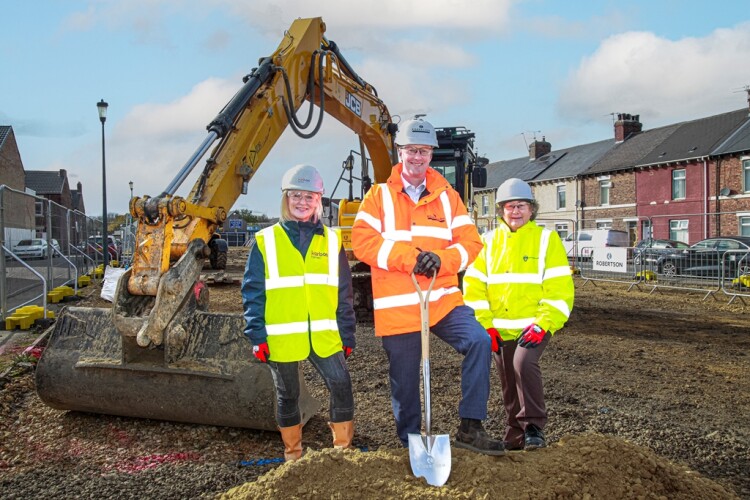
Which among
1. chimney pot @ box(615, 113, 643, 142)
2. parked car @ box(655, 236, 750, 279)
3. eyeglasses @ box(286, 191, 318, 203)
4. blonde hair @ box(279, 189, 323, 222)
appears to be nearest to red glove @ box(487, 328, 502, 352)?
blonde hair @ box(279, 189, 323, 222)

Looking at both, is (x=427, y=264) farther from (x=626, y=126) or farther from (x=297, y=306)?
(x=626, y=126)

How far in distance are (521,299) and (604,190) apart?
34.5m

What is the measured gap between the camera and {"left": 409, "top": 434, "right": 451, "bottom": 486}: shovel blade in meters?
3.18

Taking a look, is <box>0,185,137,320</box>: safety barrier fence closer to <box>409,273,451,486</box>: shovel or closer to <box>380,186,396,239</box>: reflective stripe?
<box>380,186,396,239</box>: reflective stripe

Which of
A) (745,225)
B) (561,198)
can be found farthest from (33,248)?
(561,198)

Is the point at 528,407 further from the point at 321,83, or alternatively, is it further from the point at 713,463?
the point at 321,83

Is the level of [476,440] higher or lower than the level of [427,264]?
lower

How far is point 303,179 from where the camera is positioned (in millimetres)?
3961

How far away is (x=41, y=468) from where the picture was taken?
4164mm

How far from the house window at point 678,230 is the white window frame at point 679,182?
2028 millimetres

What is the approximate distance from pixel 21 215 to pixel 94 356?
6.91 meters

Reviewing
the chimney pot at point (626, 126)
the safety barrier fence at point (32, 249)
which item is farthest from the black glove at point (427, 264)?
the chimney pot at point (626, 126)

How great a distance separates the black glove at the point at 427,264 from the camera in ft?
11.8

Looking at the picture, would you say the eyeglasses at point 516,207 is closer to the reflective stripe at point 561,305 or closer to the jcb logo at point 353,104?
the reflective stripe at point 561,305
